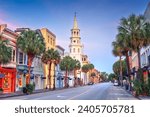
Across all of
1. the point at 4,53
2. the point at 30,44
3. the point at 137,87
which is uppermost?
the point at 30,44

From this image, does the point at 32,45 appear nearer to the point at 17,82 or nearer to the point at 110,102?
the point at 17,82

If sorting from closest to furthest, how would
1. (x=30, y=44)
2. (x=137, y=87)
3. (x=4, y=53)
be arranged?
(x=137, y=87)
(x=4, y=53)
(x=30, y=44)

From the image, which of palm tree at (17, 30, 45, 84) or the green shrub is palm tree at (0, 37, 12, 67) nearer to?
palm tree at (17, 30, 45, 84)

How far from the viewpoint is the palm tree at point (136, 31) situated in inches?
1275

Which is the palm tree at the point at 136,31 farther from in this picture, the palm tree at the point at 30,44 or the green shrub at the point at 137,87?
the palm tree at the point at 30,44

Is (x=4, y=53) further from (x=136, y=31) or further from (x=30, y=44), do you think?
(x=136, y=31)

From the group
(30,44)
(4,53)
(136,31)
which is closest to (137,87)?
(136,31)

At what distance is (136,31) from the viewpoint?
33031 millimetres

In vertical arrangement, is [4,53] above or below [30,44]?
below

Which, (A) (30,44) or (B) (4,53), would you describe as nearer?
(B) (4,53)

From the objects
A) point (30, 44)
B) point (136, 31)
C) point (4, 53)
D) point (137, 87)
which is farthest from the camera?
point (30, 44)

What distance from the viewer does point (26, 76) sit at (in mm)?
53219

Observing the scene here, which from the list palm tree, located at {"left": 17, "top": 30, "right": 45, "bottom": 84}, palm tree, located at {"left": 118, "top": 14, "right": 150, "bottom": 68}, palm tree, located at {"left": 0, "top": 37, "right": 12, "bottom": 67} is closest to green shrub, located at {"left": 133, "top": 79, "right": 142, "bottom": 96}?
palm tree, located at {"left": 118, "top": 14, "right": 150, "bottom": 68}

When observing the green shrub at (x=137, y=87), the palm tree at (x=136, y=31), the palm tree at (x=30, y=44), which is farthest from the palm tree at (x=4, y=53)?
the green shrub at (x=137, y=87)
